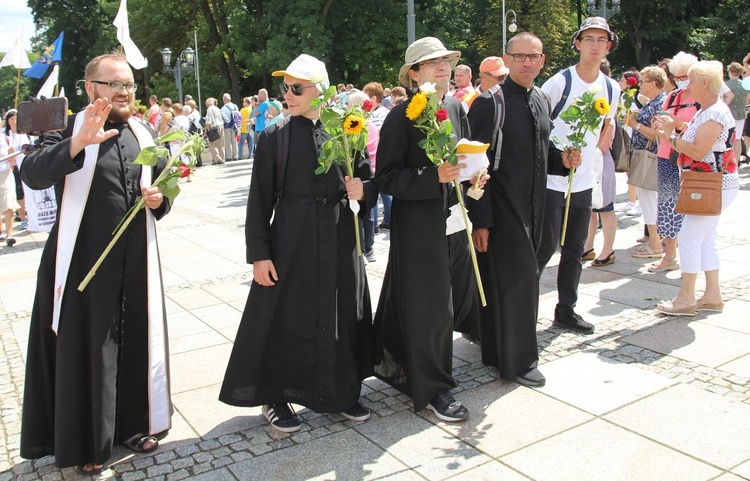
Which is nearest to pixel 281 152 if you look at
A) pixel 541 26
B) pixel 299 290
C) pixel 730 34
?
pixel 299 290

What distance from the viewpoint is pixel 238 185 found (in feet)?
53.8

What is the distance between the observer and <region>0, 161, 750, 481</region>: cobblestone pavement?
3.46 meters

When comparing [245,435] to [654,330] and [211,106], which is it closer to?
[654,330]

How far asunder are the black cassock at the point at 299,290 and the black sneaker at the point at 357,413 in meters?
0.10

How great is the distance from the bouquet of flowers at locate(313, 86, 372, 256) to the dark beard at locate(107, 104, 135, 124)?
0.95 meters

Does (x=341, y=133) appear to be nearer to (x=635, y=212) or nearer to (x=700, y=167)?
(x=700, y=167)

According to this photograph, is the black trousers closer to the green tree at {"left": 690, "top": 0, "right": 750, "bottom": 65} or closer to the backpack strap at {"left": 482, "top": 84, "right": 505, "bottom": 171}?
the backpack strap at {"left": 482, "top": 84, "right": 505, "bottom": 171}

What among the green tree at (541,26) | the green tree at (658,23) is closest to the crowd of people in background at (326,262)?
the green tree at (658,23)

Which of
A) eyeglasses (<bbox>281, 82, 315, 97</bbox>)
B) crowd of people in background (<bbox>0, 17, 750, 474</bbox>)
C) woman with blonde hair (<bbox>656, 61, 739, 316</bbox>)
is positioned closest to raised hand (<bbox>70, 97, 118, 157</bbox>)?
crowd of people in background (<bbox>0, 17, 750, 474</bbox>)

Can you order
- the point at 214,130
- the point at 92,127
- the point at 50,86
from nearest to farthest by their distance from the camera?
1. the point at 92,127
2. the point at 50,86
3. the point at 214,130

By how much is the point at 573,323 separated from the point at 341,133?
2.75 meters

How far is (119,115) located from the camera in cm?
360

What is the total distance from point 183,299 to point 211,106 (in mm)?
14866

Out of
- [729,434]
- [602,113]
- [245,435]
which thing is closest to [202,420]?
[245,435]
